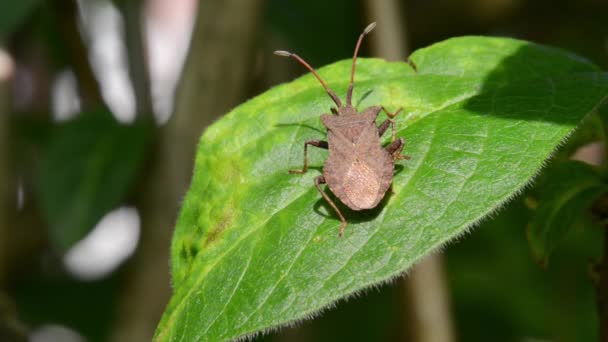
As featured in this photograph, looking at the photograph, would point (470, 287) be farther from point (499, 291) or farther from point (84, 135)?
point (84, 135)

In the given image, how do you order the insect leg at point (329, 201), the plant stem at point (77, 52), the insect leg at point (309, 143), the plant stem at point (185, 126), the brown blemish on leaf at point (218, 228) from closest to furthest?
the insect leg at point (329, 201)
the brown blemish on leaf at point (218, 228)
the insect leg at point (309, 143)
the plant stem at point (185, 126)
the plant stem at point (77, 52)

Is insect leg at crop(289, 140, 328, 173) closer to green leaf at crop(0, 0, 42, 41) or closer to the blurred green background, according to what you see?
the blurred green background

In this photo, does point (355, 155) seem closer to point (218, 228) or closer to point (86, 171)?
point (218, 228)

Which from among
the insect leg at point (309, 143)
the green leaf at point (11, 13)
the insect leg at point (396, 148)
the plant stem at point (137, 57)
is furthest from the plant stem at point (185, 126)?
the insect leg at point (396, 148)

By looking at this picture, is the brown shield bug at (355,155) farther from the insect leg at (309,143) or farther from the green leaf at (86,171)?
the green leaf at (86,171)

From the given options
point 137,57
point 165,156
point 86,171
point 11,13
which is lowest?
point 86,171

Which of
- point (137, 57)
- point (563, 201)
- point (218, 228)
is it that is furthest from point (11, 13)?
point (563, 201)
